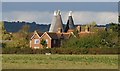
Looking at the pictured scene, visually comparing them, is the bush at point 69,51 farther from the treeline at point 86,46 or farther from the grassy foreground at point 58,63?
the grassy foreground at point 58,63

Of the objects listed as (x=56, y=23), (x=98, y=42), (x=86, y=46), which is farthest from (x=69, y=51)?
(x=56, y=23)

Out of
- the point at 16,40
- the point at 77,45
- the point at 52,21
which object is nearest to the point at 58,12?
the point at 52,21

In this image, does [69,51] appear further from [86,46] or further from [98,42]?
[98,42]

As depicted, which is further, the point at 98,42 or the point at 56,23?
the point at 56,23

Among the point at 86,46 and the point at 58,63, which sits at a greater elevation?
the point at 86,46

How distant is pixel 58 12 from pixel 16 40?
41.2 metres

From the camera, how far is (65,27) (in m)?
122

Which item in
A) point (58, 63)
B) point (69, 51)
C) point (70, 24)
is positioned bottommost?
point (58, 63)

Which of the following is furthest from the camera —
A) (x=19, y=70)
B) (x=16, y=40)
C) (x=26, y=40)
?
(x=26, y=40)

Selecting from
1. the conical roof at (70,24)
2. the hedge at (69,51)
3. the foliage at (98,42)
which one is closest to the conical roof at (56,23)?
the conical roof at (70,24)

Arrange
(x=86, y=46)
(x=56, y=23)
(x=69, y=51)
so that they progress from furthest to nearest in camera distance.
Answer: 1. (x=56, y=23)
2. (x=86, y=46)
3. (x=69, y=51)

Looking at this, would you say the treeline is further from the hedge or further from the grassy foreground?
the grassy foreground

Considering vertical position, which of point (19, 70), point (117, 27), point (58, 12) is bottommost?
point (19, 70)

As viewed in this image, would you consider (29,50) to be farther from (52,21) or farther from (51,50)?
(52,21)
